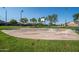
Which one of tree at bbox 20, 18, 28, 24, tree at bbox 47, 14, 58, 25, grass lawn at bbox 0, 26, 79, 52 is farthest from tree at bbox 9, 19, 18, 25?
tree at bbox 47, 14, 58, 25

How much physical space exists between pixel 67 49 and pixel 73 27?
28cm

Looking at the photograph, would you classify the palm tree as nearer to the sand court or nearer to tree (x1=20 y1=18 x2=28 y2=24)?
the sand court

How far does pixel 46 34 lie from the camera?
3.57 m

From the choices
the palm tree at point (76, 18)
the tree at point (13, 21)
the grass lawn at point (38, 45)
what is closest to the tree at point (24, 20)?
the tree at point (13, 21)

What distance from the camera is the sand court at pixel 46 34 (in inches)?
140

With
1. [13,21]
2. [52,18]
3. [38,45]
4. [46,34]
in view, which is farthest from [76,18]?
[13,21]

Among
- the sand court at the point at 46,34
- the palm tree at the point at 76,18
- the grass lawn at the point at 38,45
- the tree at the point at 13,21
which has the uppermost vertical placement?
the palm tree at the point at 76,18

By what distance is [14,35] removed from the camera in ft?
11.8

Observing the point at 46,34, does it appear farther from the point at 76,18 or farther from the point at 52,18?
the point at 76,18

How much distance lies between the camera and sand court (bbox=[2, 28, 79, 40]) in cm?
357

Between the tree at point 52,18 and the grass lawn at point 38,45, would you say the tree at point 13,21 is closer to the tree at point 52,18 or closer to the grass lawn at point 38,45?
the grass lawn at point 38,45

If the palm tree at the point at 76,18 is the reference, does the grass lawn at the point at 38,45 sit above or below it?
below

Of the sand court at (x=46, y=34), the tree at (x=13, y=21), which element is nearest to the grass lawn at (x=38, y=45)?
the sand court at (x=46, y=34)
